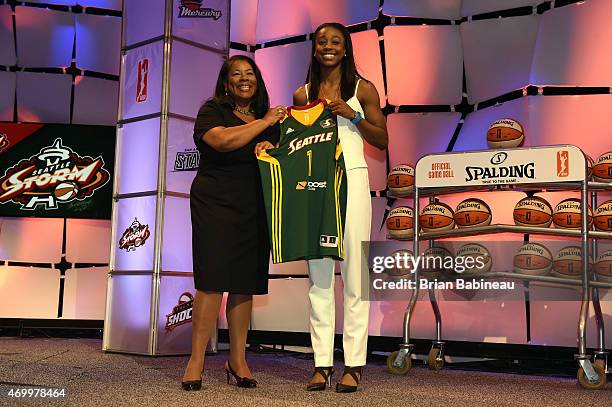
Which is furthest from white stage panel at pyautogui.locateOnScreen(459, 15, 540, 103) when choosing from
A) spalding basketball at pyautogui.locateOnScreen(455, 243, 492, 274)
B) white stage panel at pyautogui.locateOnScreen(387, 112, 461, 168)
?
spalding basketball at pyautogui.locateOnScreen(455, 243, 492, 274)

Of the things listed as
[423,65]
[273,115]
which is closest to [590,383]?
[273,115]

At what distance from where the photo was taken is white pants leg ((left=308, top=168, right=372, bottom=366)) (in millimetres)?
2717

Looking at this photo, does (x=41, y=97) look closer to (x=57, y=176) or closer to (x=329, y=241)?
(x=57, y=176)

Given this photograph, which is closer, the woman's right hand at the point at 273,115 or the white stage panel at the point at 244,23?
the woman's right hand at the point at 273,115

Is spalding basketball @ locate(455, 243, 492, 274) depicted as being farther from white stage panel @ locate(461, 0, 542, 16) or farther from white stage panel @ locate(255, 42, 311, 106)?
white stage panel @ locate(255, 42, 311, 106)

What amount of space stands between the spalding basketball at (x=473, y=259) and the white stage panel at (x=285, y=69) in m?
1.75

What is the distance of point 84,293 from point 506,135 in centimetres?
365

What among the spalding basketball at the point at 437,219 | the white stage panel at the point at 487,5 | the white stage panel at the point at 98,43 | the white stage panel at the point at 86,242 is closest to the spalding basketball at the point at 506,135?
the spalding basketball at the point at 437,219

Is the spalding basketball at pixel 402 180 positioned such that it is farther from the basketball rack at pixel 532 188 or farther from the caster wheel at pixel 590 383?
the caster wheel at pixel 590 383

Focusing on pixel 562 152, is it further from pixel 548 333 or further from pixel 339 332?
pixel 339 332

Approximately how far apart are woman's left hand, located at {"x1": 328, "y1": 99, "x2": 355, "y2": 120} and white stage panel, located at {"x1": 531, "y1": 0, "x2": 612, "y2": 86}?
1773 mm

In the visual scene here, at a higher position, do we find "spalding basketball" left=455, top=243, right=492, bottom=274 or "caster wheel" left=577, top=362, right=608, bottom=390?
"spalding basketball" left=455, top=243, right=492, bottom=274

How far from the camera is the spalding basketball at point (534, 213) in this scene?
344 cm

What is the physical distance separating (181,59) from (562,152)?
2.37 m
